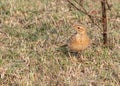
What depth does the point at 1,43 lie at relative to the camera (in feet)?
20.7

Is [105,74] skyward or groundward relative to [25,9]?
groundward

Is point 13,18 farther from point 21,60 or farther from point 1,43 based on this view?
point 21,60

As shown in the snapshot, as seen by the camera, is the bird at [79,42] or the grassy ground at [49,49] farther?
the bird at [79,42]

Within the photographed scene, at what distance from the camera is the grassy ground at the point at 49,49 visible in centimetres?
541

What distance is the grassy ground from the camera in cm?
541

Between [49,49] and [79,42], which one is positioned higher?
[79,42]

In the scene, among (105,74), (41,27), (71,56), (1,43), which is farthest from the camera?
(41,27)

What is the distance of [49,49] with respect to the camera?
6117mm

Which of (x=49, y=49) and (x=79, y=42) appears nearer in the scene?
(x=79, y=42)

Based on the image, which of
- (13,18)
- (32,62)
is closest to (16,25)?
(13,18)

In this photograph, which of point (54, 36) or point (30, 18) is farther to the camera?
point (30, 18)

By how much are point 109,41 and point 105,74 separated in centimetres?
94

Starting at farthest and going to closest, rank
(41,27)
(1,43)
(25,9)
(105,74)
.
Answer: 1. (25,9)
2. (41,27)
3. (1,43)
4. (105,74)

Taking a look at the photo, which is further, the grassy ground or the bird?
the bird
